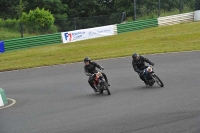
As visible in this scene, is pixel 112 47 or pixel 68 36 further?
pixel 68 36

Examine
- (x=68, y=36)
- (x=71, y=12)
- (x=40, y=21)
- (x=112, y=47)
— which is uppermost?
(x=40, y=21)

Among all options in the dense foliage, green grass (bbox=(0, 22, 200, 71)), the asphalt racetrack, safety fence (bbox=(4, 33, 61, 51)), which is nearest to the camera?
the asphalt racetrack

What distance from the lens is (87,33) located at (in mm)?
43219

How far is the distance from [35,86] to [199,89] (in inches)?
353

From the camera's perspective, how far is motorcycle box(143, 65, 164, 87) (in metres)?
16.9

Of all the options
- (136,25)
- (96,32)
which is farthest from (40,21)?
(136,25)

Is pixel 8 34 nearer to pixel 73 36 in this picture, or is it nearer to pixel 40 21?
pixel 40 21

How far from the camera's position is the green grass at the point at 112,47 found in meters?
31.0

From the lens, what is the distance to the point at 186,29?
42.4 metres

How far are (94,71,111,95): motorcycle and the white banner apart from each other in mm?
24592

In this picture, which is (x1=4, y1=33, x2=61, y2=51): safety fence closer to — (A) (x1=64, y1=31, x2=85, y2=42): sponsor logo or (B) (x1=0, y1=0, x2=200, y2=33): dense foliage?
(A) (x1=64, y1=31, x2=85, y2=42): sponsor logo

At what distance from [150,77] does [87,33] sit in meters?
26.5

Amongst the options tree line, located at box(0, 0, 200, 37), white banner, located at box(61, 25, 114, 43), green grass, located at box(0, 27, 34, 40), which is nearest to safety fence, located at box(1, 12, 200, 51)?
white banner, located at box(61, 25, 114, 43)

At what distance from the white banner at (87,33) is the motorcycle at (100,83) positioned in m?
24.6
